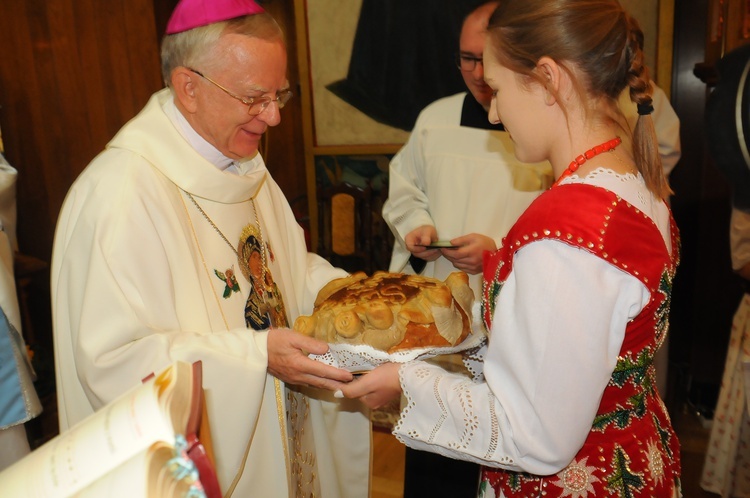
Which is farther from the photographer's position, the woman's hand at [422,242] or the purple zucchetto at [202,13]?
the woman's hand at [422,242]

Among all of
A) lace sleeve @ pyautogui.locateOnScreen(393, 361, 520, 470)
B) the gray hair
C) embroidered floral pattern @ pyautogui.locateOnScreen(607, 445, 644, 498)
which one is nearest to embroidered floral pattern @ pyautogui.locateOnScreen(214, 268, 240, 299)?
the gray hair

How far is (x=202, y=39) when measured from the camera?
6.22 feet

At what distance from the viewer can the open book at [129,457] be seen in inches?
26.8

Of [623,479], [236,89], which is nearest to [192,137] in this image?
[236,89]

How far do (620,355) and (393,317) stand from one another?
1.89ft

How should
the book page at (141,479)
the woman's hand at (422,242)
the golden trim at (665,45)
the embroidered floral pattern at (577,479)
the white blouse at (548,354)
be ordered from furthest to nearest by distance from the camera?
the golden trim at (665,45) < the woman's hand at (422,242) < the embroidered floral pattern at (577,479) < the white blouse at (548,354) < the book page at (141,479)

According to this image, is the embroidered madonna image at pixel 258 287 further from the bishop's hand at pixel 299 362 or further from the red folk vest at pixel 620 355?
the red folk vest at pixel 620 355

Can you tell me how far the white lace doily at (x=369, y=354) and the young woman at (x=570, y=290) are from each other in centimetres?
13

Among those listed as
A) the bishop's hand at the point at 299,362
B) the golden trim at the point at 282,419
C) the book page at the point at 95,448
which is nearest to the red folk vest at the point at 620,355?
the bishop's hand at the point at 299,362

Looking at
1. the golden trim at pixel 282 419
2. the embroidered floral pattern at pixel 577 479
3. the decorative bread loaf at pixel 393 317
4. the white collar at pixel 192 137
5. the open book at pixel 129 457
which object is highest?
the white collar at pixel 192 137

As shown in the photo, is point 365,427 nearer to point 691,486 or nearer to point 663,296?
point 663,296

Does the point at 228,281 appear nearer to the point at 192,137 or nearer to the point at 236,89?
the point at 192,137

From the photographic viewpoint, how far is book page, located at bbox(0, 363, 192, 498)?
2.33ft

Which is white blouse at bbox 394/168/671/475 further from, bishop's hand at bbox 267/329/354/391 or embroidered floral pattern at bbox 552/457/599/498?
bishop's hand at bbox 267/329/354/391
